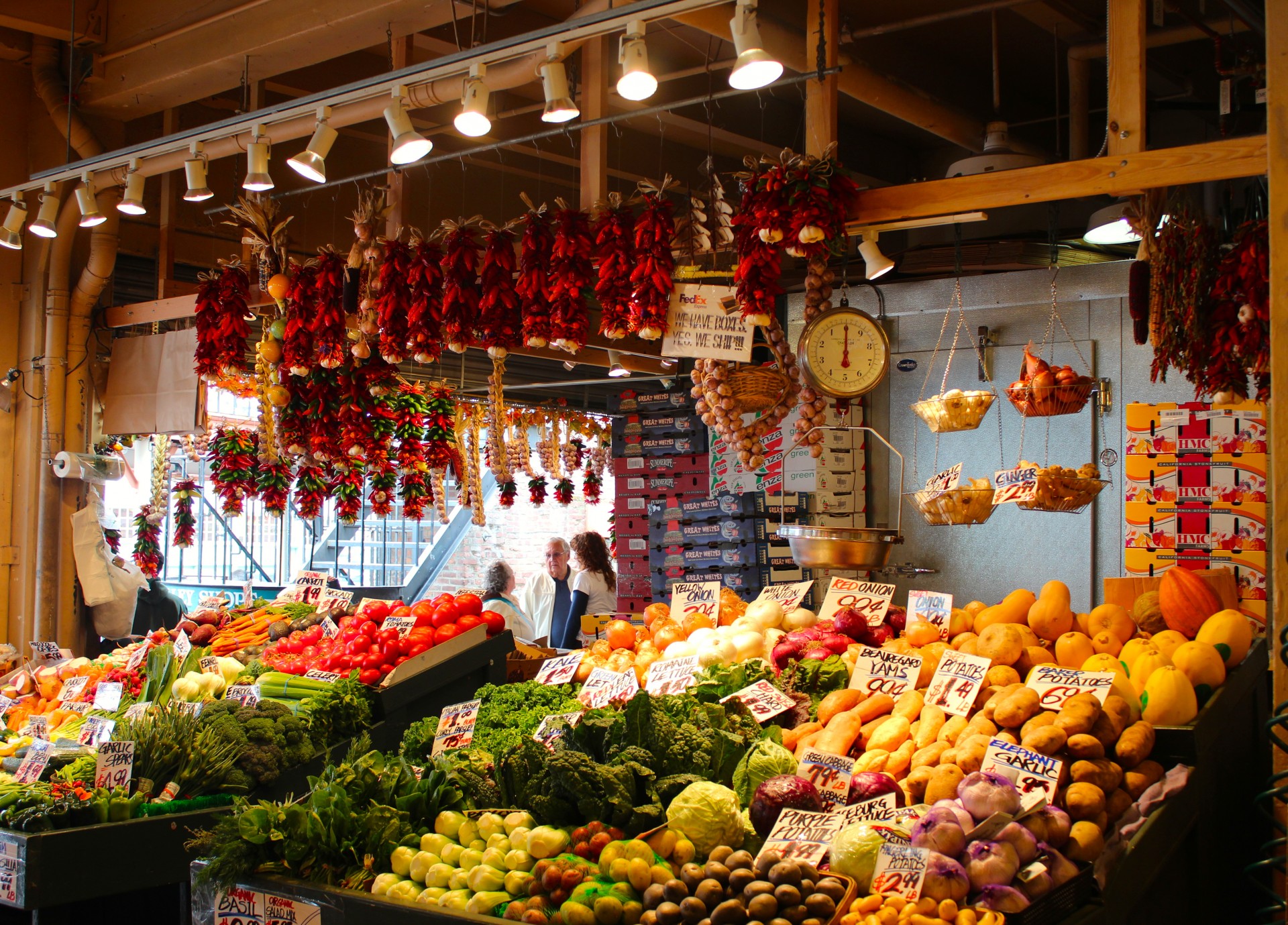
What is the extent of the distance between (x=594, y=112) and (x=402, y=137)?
123 cm

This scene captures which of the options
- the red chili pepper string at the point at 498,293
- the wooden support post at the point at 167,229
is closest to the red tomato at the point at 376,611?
the red chili pepper string at the point at 498,293

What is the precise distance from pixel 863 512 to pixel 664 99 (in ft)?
11.5

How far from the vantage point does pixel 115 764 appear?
3277mm

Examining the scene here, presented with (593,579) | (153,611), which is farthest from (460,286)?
(153,611)

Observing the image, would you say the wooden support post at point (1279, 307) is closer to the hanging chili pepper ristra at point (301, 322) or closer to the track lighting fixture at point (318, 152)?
the track lighting fixture at point (318, 152)

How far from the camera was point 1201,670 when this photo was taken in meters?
3.08

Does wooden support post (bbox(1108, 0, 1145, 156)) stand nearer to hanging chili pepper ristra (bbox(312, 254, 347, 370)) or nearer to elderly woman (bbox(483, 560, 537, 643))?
hanging chili pepper ristra (bbox(312, 254, 347, 370))

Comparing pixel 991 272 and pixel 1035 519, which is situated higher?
pixel 991 272

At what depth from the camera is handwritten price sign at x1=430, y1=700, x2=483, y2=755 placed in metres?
3.30

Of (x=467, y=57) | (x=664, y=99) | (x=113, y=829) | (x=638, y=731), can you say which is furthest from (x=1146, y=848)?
(x=664, y=99)

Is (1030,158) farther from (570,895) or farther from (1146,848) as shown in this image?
(570,895)

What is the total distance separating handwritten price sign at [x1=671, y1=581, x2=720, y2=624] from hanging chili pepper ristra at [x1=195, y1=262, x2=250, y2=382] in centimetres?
296

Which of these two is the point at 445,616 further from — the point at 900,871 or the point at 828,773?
the point at 900,871

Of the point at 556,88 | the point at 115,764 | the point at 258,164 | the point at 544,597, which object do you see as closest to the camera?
the point at 115,764
